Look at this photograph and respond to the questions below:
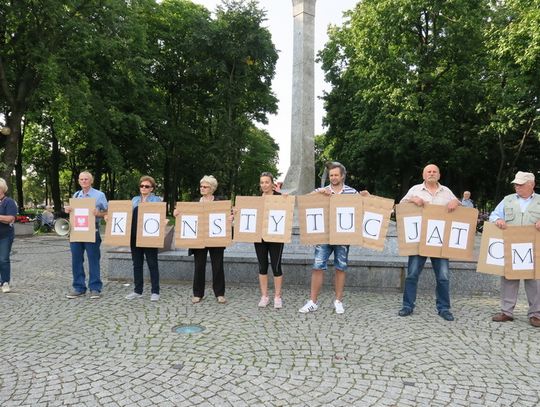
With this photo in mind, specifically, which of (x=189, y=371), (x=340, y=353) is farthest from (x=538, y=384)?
(x=189, y=371)

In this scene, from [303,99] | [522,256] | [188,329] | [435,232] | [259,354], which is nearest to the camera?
[259,354]

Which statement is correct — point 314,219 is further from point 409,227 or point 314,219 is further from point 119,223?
point 119,223

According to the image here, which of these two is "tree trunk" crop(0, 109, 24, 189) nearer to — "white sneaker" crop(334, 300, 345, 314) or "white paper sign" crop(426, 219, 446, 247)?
"white sneaker" crop(334, 300, 345, 314)

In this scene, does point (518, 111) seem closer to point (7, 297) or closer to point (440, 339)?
point (440, 339)

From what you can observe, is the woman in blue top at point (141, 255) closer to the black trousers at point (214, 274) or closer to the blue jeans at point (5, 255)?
the black trousers at point (214, 274)

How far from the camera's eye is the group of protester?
18.3ft

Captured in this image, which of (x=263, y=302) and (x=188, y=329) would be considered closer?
(x=188, y=329)

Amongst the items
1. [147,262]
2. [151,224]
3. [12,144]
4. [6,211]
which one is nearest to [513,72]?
[151,224]

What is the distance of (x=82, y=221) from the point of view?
21.7 ft

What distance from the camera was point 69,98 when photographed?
18828mm

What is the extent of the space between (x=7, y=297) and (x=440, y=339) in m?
→ 6.28

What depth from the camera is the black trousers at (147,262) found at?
21.3 ft

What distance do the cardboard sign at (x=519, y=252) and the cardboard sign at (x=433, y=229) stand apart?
29.6 inches

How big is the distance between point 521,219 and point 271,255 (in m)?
3.31
